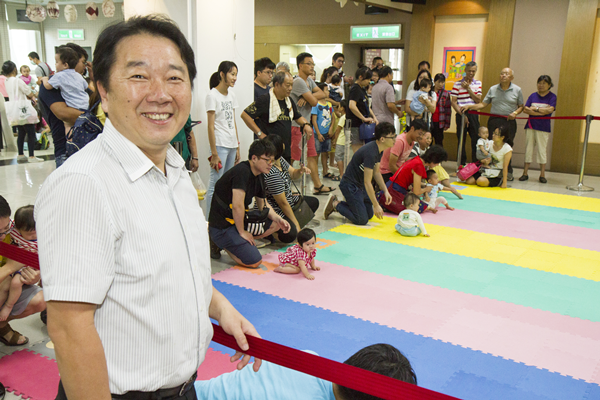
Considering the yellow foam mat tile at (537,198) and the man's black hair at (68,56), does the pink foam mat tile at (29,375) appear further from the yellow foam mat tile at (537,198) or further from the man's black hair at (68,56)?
the yellow foam mat tile at (537,198)

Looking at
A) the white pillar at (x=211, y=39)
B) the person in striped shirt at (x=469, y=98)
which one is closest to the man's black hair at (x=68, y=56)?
the white pillar at (x=211, y=39)

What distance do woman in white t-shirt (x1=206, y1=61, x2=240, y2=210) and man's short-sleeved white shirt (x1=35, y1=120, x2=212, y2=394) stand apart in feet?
14.7

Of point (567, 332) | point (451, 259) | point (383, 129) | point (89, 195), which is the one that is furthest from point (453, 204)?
point (89, 195)

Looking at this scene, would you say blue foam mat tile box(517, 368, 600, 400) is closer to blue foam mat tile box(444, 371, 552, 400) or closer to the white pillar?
blue foam mat tile box(444, 371, 552, 400)

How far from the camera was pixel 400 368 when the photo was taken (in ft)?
5.61

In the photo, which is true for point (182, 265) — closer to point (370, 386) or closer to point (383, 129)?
point (370, 386)

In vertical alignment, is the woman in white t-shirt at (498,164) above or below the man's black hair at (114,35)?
below

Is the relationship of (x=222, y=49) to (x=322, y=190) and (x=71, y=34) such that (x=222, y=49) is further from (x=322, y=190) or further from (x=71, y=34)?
(x=71, y=34)

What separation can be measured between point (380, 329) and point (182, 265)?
2637 mm

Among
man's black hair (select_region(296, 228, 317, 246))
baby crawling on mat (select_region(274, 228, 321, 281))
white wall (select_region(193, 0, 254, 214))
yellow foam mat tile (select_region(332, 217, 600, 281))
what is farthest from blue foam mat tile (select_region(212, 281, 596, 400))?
white wall (select_region(193, 0, 254, 214))

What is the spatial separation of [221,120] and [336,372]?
183 inches

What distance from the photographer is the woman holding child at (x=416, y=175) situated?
6.69m

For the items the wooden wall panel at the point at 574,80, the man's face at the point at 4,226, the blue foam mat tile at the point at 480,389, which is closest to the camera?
the blue foam mat tile at the point at 480,389

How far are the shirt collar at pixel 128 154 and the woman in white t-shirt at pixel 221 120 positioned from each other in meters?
4.56
